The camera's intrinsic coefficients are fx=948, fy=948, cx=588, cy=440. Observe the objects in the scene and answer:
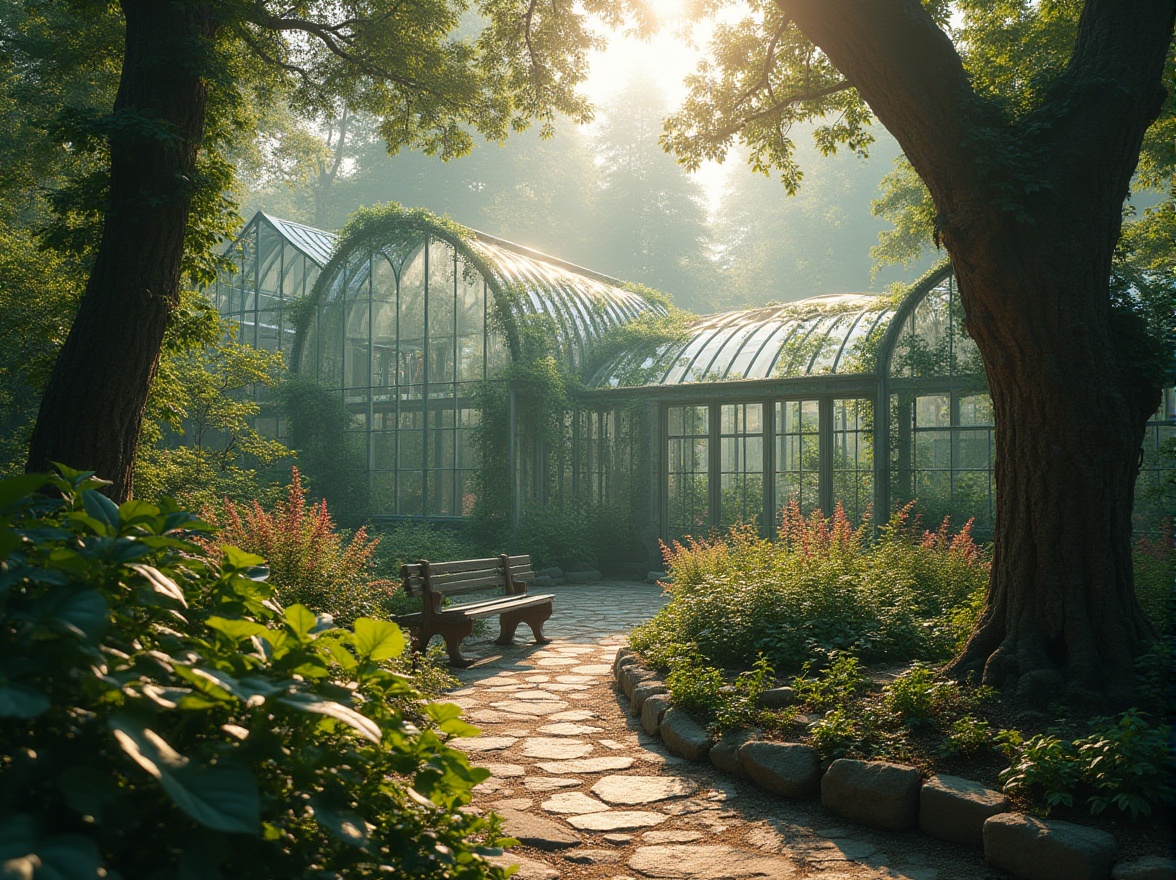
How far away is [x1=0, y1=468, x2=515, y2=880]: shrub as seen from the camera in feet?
4.53

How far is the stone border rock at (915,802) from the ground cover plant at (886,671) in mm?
132

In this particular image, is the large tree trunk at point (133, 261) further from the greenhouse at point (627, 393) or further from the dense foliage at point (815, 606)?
the greenhouse at point (627, 393)

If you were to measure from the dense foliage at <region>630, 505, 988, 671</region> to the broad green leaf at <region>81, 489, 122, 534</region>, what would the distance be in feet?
15.8

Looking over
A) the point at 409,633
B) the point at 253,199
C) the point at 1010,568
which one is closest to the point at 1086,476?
the point at 1010,568

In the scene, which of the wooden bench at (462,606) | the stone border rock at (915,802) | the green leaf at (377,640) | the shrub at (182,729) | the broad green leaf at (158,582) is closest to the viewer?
the shrub at (182,729)

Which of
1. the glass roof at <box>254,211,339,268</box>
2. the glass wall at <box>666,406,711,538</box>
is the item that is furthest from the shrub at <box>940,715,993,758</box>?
the glass roof at <box>254,211,339,268</box>

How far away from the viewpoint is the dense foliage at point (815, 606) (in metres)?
6.53

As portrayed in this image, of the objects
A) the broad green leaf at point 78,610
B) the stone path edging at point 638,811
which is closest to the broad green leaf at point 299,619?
the broad green leaf at point 78,610

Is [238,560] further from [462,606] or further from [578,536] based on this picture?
[578,536]

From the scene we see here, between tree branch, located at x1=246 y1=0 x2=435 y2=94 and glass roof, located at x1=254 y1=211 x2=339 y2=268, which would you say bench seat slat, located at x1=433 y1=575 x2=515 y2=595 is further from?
glass roof, located at x1=254 y1=211 x2=339 y2=268

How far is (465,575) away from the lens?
894 centimetres

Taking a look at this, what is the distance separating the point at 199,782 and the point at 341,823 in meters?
0.36

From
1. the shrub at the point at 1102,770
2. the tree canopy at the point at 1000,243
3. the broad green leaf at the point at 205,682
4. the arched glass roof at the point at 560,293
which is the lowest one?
the shrub at the point at 1102,770

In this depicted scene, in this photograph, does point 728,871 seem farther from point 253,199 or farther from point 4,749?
point 253,199
